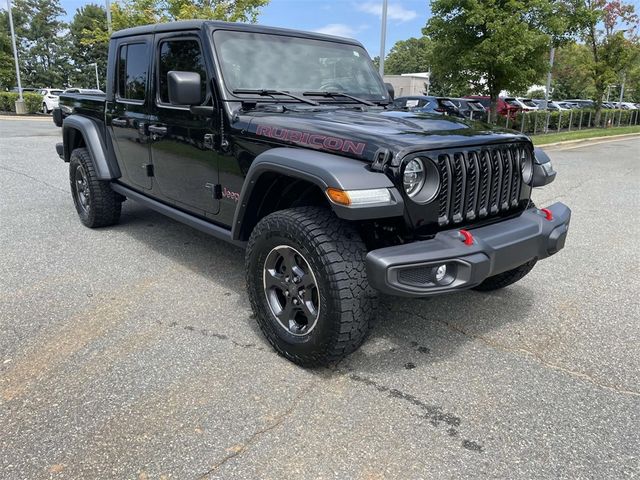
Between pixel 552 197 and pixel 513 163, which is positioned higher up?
pixel 513 163

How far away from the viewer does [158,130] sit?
13.4ft

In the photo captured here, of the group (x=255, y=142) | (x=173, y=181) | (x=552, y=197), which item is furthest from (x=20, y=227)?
(x=552, y=197)

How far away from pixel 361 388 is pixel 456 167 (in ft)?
4.09

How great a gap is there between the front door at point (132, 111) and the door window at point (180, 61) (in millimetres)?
230

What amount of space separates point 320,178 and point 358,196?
0.74 feet

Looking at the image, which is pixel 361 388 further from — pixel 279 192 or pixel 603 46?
pixel 603 46

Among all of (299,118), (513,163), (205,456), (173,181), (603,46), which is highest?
(603,46)

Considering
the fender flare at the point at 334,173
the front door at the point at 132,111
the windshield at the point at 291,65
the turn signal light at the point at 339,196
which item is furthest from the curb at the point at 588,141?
the turn signal light at the point at 339,196

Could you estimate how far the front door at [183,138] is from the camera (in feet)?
11.8

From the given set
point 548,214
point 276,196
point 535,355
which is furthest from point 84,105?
point 535,355

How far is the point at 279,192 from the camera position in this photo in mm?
3242

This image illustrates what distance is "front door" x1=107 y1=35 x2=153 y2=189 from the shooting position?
4.32 metres

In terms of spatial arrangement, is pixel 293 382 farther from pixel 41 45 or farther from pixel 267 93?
pixel 41 45

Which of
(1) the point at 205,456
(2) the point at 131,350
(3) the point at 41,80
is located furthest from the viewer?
(3) the point at 41,80
